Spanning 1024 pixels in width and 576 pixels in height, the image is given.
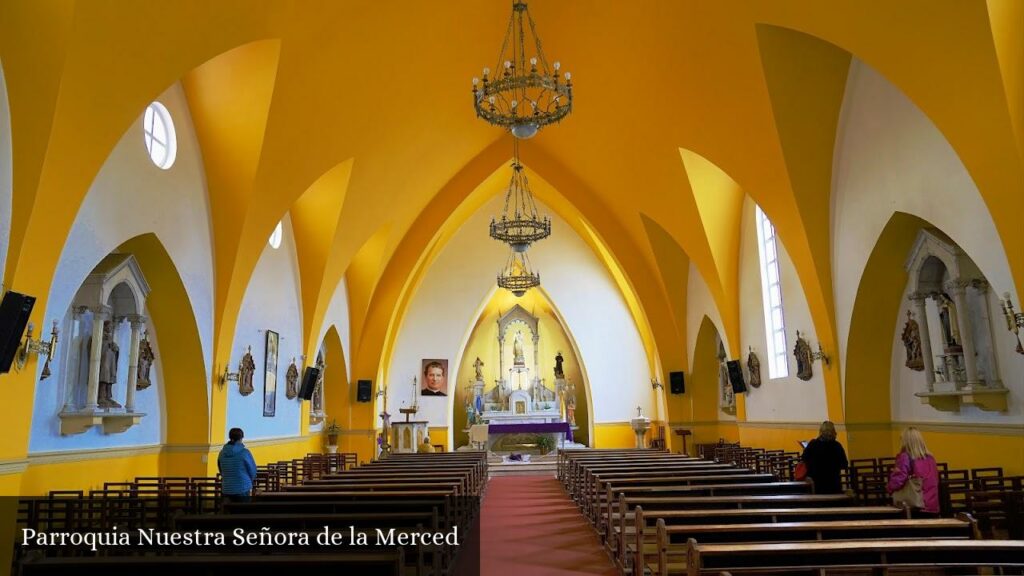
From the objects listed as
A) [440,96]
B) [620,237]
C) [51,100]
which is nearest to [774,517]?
[51,100]

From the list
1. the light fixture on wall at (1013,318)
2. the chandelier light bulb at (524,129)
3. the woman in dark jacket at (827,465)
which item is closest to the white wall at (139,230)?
the chandelier light bulb at (524,129)

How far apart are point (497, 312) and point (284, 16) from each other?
66.8 feet

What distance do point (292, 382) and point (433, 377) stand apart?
28.1 feet

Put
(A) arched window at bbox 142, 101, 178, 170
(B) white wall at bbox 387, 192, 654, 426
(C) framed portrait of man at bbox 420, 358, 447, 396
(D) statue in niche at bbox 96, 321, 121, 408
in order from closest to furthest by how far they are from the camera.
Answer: (D) statue in niche at bbox 96, 321, 121, 408 < (A) arched window at bbox 142, 101, 178, 170 < (C) framed portrait of man at bbox 420, 358, 447, 396 < (B) white wall at bbox 387, 192, 654, 426

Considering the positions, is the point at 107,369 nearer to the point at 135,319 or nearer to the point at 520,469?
the point at 135,319

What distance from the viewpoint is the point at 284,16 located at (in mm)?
9922

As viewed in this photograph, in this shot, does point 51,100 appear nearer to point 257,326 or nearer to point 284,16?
point 284,16

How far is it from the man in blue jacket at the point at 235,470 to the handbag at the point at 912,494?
267 inches

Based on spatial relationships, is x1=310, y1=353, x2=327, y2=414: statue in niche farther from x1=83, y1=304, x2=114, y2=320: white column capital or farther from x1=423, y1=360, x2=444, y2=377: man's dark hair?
x1=83, y1=304, x2=114, y2=320: white column capital

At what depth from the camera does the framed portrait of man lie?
2531cm

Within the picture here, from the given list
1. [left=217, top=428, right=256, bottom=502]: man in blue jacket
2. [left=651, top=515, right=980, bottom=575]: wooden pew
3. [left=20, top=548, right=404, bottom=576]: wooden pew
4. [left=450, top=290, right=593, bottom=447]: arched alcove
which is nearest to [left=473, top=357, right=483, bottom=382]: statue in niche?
[left=450, top=290, right=593, bottom=447]: arched alcove

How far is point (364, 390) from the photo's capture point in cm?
2198

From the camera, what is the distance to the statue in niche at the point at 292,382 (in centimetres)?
1698

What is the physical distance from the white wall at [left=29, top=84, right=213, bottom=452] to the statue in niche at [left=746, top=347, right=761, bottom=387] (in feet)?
38.9
